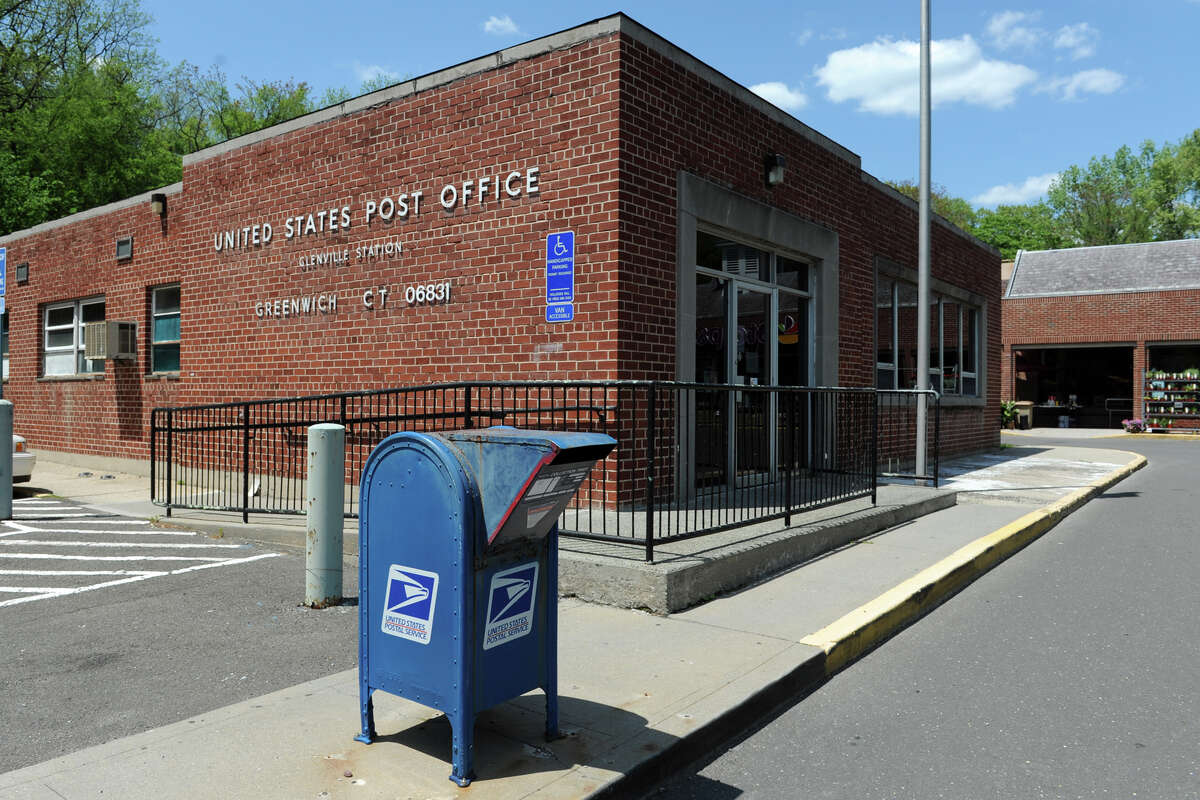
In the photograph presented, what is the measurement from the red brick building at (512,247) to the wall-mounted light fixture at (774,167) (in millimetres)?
73

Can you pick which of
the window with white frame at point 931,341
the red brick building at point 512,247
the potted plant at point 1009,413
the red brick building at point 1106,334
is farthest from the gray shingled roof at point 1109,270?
the red brick building at point 512,247

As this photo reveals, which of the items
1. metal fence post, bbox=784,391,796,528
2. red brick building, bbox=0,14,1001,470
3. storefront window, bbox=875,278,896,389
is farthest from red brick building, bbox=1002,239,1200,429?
metal fence post, bbox=784,391,796,528

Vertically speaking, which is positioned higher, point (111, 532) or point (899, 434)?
point (899, 434)

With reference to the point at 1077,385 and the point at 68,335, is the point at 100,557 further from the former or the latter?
the point at 1077,385

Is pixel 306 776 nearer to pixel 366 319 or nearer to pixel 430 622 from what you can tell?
pixel 430 622

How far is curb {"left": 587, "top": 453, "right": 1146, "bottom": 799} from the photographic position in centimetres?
351

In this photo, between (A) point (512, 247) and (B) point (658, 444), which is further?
(A) point (512, 247)

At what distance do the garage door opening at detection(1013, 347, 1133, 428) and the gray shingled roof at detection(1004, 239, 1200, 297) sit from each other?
9.95ft

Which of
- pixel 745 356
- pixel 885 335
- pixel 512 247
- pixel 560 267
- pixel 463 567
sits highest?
pixel 512 247

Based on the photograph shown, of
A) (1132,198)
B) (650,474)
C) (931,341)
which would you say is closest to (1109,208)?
(1132,198)

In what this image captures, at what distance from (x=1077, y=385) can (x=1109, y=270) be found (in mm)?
6378

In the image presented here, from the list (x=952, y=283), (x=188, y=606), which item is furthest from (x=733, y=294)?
(x=952, y=283)

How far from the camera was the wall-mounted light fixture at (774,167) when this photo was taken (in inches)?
396

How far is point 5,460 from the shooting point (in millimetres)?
9336
